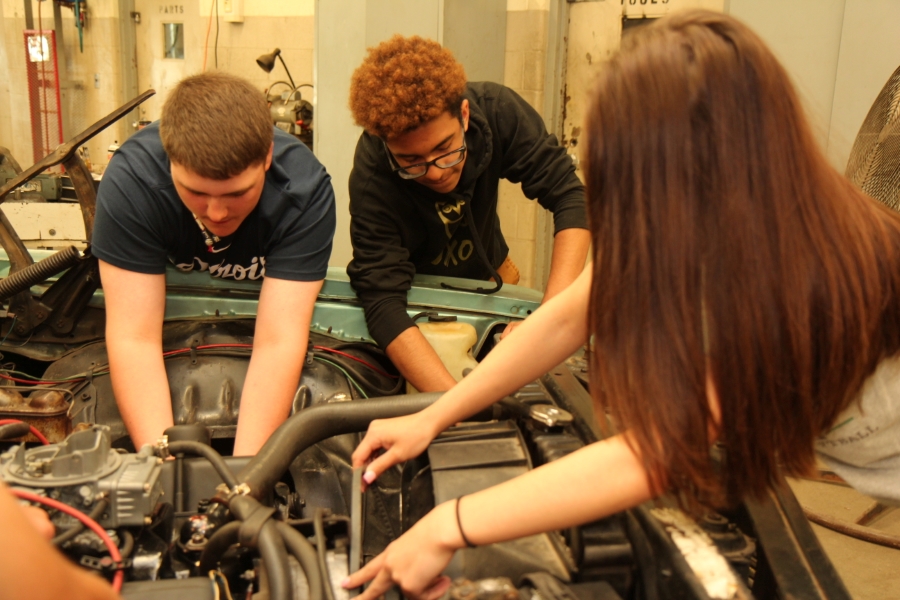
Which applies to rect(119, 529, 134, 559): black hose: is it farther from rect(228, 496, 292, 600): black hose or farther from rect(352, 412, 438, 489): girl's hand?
rect(352, 412, 438, 489): girl's hand

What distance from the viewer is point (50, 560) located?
19.7 inches

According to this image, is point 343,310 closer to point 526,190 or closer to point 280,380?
point 280,380

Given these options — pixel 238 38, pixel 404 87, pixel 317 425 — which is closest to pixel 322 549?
pixel 317 425

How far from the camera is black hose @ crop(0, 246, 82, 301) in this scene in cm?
159

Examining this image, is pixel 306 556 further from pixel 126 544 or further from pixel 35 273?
pixel 35 273

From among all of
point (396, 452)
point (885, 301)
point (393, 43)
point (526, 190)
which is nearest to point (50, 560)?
point (396, 452)

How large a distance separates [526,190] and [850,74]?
1.72 metres

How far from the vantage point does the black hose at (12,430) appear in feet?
3.41

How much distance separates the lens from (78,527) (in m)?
0.88

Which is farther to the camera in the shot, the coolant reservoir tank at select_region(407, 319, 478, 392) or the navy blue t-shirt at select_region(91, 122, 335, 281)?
the coolant reservoir tank at select_region(407, 319, 478, 392)

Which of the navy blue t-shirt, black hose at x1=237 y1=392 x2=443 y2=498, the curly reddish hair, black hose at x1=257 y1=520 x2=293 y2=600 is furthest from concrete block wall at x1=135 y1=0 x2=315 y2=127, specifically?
black hose at x1=257 y1=520 x2=293 y2=600

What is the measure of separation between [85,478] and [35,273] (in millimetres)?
849

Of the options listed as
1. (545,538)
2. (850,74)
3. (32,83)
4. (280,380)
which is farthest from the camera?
(32,83)

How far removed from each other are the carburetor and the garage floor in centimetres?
182
